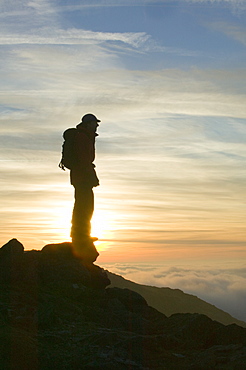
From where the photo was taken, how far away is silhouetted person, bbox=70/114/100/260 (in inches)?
918

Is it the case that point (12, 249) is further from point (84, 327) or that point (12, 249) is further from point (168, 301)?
point (168, 301)

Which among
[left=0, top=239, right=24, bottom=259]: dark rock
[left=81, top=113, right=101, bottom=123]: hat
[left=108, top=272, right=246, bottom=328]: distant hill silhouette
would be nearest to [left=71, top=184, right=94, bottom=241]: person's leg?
[left=81, top=113, right=101, bottom=123]: hat

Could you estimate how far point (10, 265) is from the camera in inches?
738

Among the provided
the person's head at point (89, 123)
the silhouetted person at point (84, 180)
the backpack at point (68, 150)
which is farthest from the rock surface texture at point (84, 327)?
the person's head at point (89, 123)

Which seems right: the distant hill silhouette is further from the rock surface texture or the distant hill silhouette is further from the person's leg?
the rock surface texture

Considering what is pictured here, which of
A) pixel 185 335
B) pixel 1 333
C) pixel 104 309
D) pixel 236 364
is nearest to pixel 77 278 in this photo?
pixel 104 309

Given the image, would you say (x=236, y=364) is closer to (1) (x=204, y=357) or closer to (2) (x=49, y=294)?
(1) (x=204, y=357)

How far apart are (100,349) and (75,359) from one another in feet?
2.80

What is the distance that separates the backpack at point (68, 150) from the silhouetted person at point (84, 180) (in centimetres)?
15

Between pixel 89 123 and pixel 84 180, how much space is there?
2.85 m

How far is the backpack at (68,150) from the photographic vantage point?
923 inches

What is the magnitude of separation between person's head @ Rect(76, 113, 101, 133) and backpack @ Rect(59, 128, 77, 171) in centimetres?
57

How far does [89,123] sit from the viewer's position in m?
24.0

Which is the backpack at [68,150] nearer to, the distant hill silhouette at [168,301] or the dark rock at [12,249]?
the dark rock at [12,249]
